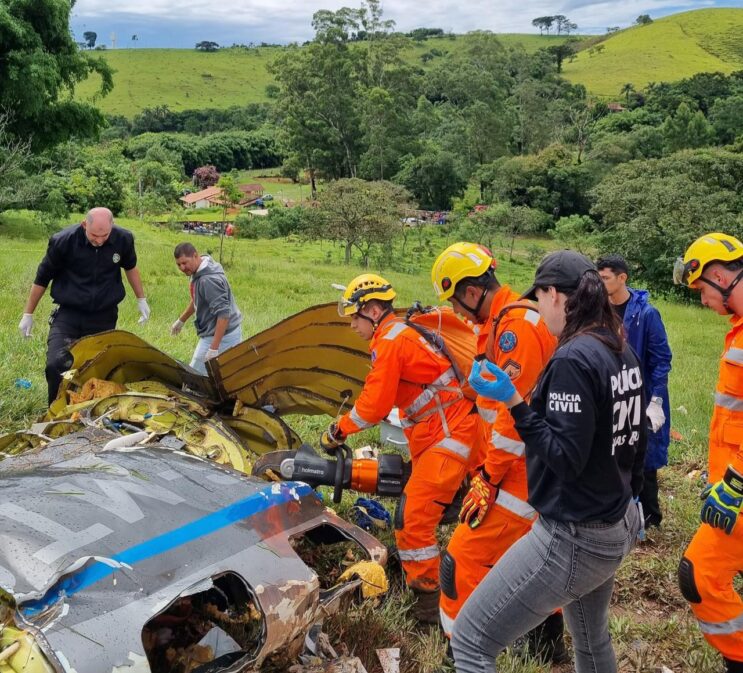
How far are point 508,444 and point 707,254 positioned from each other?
1.30 metres

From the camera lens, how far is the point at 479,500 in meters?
2.87

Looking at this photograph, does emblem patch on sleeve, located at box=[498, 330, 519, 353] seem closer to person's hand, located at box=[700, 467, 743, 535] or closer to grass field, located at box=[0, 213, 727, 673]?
person's hand, located at box=[700, 467, 743, 535]

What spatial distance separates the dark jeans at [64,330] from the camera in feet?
17.1

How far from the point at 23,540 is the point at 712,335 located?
1524 centimetres

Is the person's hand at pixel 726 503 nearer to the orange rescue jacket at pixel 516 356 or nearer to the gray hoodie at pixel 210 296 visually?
the orange rescue jacket at pixel 516 356

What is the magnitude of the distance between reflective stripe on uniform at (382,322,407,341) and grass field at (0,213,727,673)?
128 cm

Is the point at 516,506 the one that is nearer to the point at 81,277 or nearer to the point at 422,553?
the point at 422,553

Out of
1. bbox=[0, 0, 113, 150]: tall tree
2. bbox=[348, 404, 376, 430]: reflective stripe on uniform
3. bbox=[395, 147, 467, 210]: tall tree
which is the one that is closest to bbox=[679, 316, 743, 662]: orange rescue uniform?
bbox=[348, 404, 376, 430]: reflective stripe on uniform

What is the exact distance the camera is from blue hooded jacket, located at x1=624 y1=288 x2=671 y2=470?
448cm

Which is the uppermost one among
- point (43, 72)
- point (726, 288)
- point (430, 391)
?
point (43, 72)

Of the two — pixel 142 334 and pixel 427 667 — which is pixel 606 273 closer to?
pixel 427 667

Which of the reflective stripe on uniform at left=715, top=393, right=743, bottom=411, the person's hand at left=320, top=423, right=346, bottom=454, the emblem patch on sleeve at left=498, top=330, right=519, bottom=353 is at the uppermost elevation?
the emblem patch on sleeve at left=498, top=330, right=519, bottom=353

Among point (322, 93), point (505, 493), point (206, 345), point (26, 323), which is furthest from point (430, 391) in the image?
point (322, 93)

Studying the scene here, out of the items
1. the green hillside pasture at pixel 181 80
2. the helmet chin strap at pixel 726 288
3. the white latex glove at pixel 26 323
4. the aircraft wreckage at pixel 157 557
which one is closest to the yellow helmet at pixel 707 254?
the helmet chin strap at pixel 726 288
